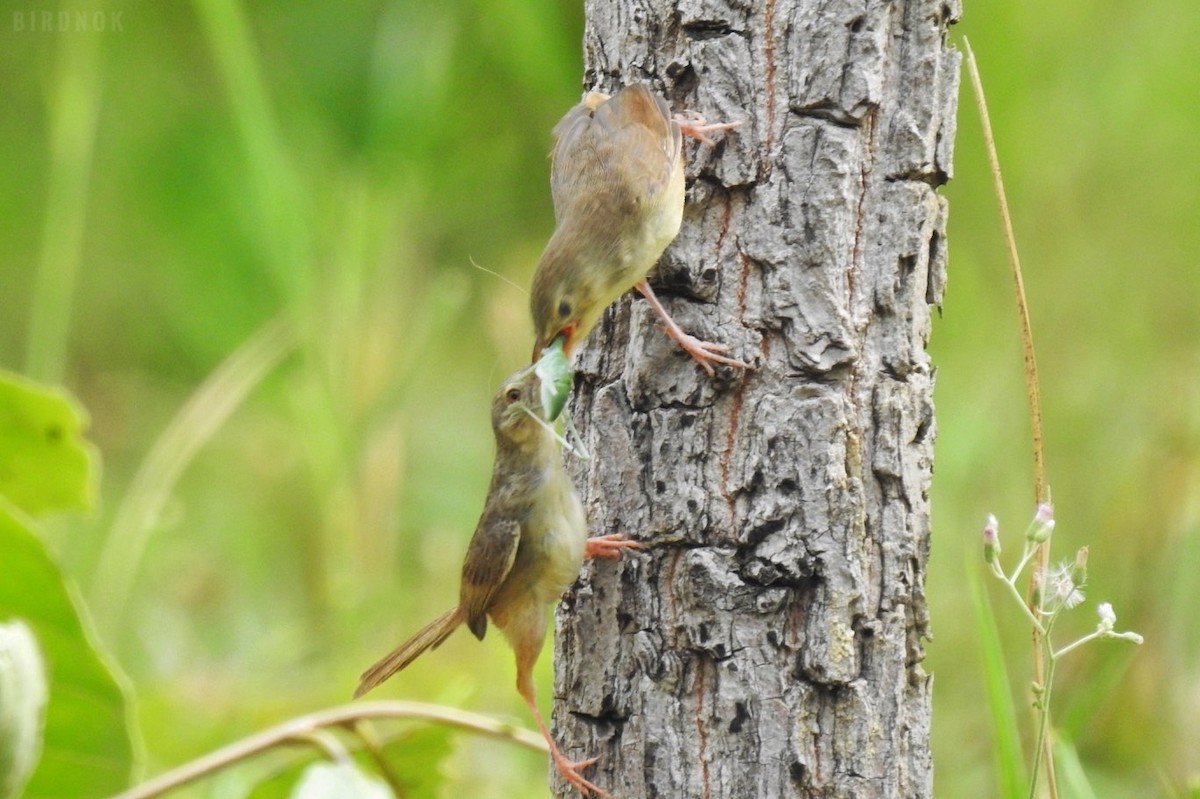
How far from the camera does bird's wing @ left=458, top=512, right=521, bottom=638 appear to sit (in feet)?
8.90

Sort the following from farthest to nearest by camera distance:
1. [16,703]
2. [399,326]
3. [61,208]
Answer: [399,326], [61,208], [16,703]

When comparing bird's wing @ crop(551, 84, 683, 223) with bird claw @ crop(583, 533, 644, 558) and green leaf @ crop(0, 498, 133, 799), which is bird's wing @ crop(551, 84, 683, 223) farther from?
green leaf @ crop(0, 498, 133, 799)

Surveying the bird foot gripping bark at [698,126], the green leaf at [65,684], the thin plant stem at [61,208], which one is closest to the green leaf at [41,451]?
the green leaf at [65,684]

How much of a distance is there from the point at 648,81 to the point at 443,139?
175 inches

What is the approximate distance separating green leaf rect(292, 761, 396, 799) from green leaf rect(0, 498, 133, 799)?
0.40 metres

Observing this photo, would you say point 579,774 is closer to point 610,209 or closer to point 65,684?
point 65,684

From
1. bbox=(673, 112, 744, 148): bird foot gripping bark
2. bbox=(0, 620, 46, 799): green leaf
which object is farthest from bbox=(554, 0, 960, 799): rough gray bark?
bbox=(0, 620, 46, 799): green leaf

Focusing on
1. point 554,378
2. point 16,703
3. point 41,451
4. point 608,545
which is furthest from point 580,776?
point 16,703

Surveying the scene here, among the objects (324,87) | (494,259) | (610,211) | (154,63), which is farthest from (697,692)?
(154,63)

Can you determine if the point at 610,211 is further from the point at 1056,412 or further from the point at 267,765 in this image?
the point at 1056,412

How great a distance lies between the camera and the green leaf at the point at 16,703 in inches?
51.9

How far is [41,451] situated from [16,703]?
91 cm
